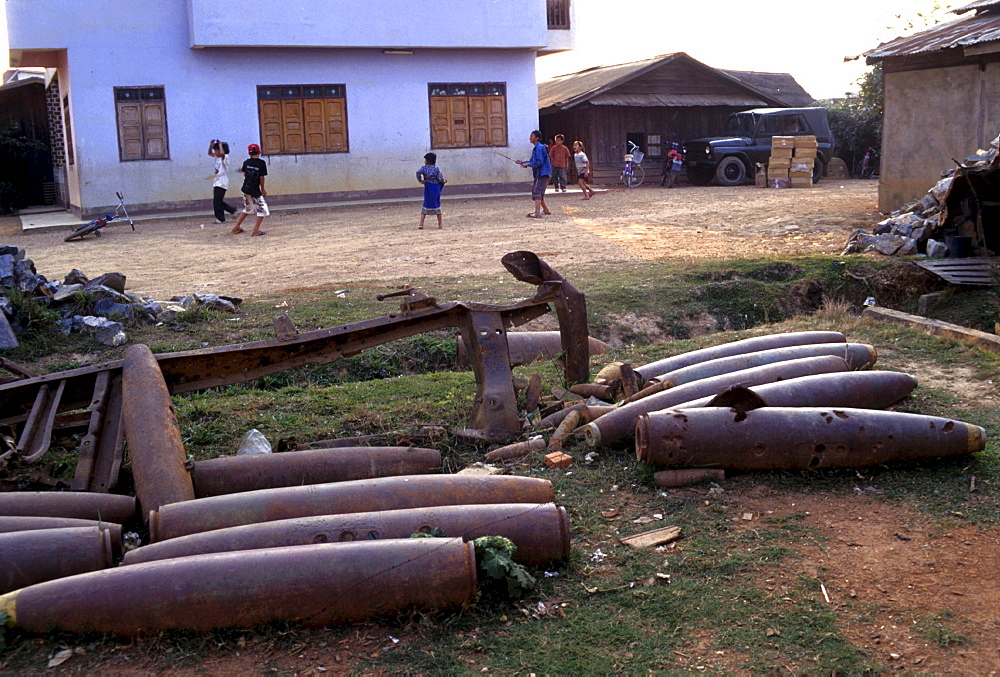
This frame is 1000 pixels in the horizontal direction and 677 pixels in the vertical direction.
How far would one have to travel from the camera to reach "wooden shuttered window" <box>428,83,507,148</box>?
23.8m

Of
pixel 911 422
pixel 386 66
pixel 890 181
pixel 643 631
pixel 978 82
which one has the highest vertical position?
pixel 386 66

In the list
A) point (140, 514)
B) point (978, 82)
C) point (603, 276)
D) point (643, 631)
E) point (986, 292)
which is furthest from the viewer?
point (978, 82)

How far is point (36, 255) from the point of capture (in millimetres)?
15133

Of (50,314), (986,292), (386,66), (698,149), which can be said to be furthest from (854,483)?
(698,149)

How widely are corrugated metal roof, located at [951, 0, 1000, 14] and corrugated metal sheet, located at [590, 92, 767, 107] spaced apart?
12.4 meters

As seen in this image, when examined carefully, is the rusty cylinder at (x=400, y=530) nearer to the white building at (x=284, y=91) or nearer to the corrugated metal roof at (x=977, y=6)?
the corrugated metal roof at (x=977, y=6)

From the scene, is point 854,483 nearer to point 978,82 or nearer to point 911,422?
point 911,422

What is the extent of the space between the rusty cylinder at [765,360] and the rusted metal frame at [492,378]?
96 centimetres

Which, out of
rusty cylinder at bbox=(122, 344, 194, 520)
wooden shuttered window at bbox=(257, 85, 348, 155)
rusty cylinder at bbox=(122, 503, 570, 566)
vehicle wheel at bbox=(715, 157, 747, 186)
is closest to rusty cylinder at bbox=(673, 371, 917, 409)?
rusty cylinder at bbox=(122, 503, 570, 566)

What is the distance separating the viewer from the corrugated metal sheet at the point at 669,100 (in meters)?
26.6

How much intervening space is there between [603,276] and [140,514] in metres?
6.93

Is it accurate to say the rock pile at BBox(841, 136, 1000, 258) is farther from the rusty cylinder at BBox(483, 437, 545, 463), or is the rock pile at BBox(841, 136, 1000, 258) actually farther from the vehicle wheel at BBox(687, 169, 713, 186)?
the vehicle wheel at BBox(687, 169, 713, 186)

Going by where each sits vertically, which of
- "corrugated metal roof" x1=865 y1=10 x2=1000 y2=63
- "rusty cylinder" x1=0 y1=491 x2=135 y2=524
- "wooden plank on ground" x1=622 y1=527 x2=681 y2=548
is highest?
"corrugated metal roof" x1=865 y1=10 x2=1000 y2=63

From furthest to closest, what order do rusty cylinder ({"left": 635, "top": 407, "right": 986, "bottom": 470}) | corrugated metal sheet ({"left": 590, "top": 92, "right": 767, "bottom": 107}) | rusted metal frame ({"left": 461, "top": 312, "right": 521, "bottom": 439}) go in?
corrugated metal sheet ({"left": 590, "top": 92, "right": 767, "bottom": 107})
rusted metal frame ({"left": 461, "top": 312, "right": 521, "bottom": 439})
rusty cylinder ({"left": 635, "top": 407, "right": 986, "bottom": 470})
